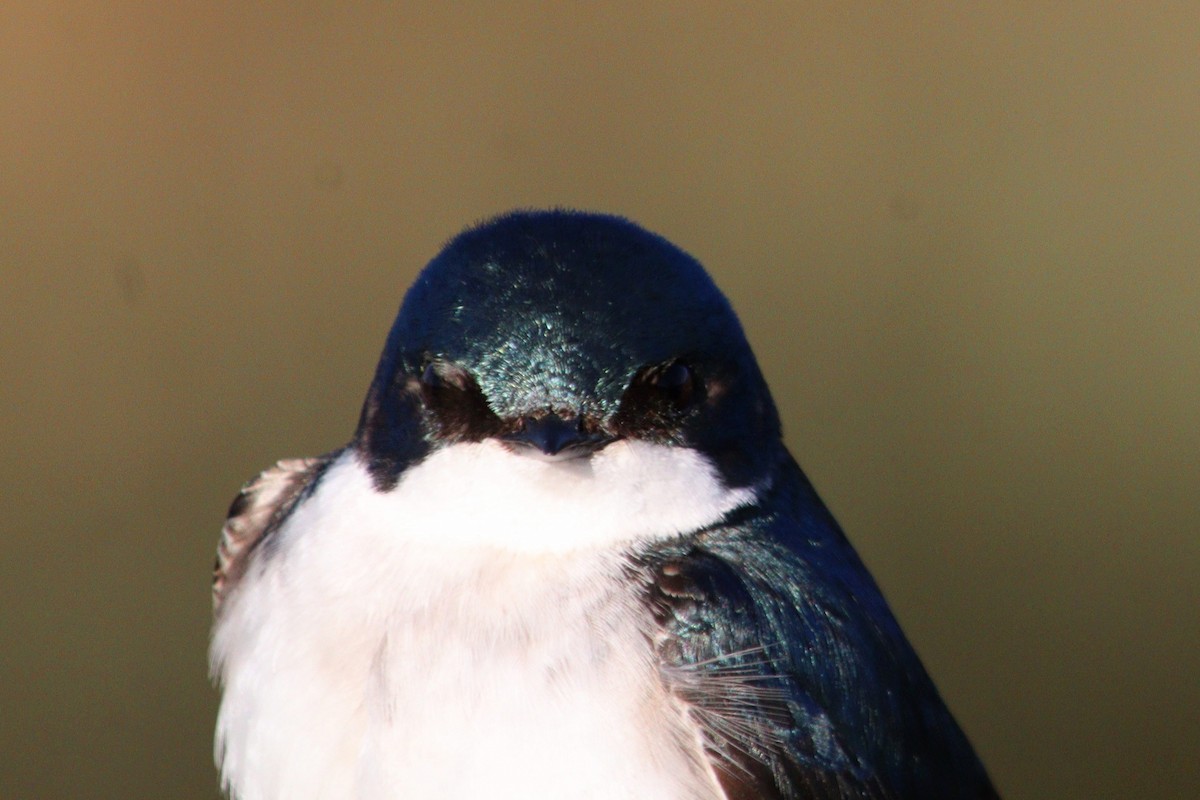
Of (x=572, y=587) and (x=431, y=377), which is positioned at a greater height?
(x=431, y=377)

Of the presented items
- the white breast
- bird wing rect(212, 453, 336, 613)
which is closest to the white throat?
the white breast

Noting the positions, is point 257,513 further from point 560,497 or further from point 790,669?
point 790,669

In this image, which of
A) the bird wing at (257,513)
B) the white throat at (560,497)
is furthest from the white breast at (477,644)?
the bird wing at (257,513)

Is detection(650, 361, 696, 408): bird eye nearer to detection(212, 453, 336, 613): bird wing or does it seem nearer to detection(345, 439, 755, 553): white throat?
detection(345, 439, 755, 553): white throat

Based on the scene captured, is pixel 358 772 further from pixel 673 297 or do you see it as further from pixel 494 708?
pixel 673 297

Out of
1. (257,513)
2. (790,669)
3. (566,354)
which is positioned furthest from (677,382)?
(257,513)

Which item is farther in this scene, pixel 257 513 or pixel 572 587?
pixel 257 513

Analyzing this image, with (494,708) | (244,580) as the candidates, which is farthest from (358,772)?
(244,580)
